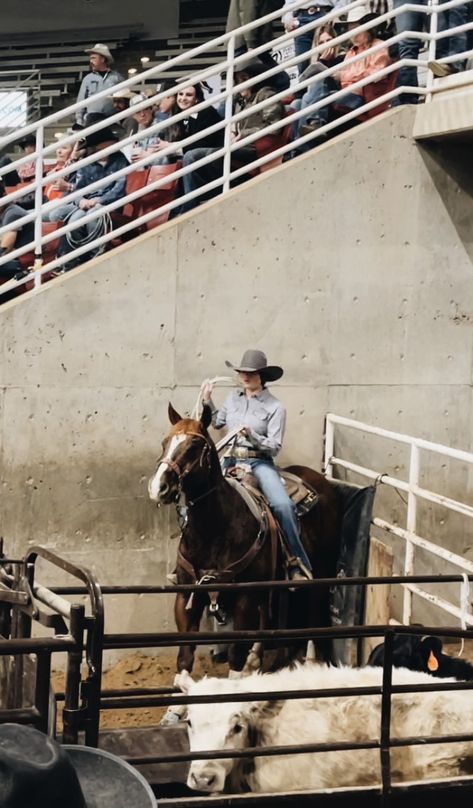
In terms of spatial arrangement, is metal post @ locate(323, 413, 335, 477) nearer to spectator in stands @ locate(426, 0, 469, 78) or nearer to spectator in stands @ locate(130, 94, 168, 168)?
spectator in stands @ locate(130, 94, 168, 168)

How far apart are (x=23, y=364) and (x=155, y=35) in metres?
13.0

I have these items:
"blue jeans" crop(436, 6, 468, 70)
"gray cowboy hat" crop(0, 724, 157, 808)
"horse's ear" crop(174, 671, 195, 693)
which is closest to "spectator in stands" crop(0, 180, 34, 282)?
"blue jeans" crop(436, 6, 468, 70)

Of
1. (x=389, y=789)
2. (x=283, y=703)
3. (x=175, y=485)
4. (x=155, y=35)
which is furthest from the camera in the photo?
(x=155, y=35)

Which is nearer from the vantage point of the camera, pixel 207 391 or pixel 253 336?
pixel 207 391

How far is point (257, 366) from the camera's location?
8266 mm

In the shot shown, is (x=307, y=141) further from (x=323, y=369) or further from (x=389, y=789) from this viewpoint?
(x=389, y=789)

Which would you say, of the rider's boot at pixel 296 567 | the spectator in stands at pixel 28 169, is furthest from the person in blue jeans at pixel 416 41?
the spectator in stands at pixel 28 169

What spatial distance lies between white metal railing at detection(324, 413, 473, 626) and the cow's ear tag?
0.95m

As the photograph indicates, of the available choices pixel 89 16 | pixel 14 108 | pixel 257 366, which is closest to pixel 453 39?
pixel 257 366

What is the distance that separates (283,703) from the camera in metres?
4.79

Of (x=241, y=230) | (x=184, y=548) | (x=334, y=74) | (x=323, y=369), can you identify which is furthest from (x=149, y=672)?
(x=334, y=74)

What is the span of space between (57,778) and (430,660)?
3308 millimetres

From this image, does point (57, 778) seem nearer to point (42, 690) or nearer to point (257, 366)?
point (42, 690)

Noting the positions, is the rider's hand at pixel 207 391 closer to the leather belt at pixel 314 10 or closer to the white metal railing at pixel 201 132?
the white metal railing at pixel 201 132
